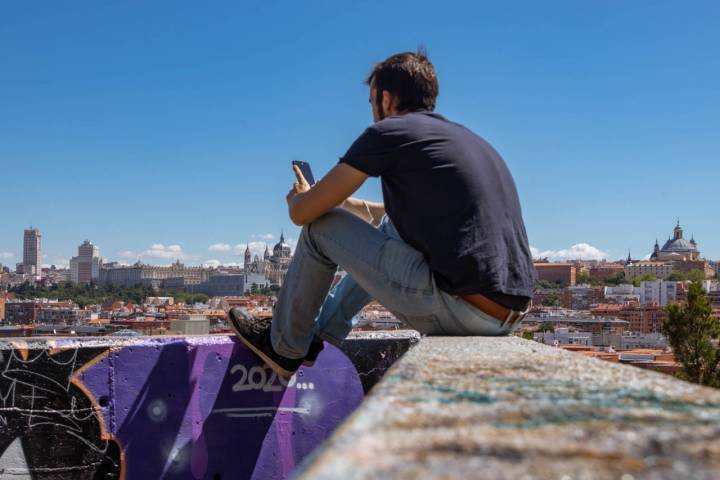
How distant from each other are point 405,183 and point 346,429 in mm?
785

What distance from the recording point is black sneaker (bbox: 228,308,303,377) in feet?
4.20

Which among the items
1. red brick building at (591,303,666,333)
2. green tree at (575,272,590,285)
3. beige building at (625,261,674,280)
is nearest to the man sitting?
red brick building at (591,303,666,333)

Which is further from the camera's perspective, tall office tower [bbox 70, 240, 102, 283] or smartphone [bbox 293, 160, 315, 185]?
tall office tower [bbox 70, 240, 102, 283]

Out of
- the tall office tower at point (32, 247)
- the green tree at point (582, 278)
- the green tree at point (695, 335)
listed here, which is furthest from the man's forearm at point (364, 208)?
the tall office tower at point (32, 247)

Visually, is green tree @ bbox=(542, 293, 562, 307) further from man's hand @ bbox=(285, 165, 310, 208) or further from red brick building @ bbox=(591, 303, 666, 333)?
man's hand @ bbox=(285, 165, 310, 208)

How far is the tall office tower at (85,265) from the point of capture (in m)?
82.1

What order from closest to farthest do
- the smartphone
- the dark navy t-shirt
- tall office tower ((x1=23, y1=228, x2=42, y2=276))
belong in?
the dark navy t-shirt → the smartphone → tall office tower ((x1=23, y1=228, x2=42, y2=276))

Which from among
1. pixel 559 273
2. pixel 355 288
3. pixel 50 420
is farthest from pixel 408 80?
pixel 559 273

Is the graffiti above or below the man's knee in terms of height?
below

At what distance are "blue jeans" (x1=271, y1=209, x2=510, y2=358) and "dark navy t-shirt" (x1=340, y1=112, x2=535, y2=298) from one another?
30 mm

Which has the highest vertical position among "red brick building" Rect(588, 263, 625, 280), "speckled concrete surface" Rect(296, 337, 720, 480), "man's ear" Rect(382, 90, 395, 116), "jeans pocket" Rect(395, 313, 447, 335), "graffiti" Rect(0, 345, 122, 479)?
"man's ear" Rect(382, 90, 395, 116)

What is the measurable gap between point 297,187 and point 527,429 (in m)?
0.98

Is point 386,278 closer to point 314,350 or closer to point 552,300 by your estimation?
point 314,350

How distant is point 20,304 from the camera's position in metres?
45.6
